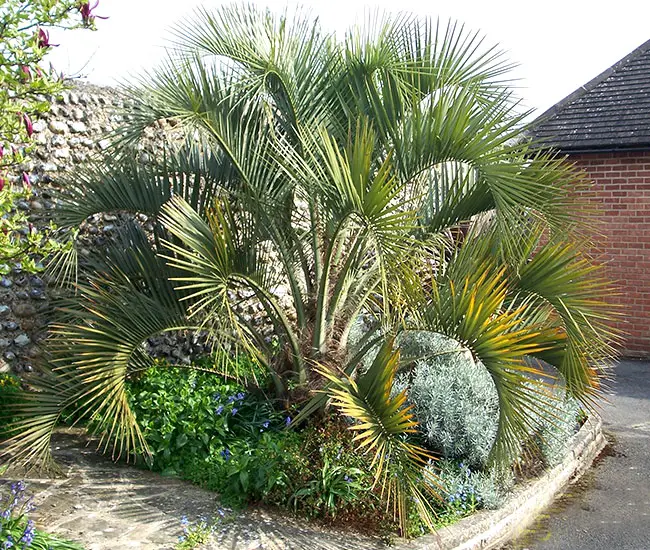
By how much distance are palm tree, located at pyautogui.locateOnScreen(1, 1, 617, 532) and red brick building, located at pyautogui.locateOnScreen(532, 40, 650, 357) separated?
6.19m

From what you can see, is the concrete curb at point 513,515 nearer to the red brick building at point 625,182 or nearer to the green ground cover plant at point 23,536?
the green ground cover plant at point 23,536

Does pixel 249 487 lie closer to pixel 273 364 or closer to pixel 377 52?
pixel 273 364

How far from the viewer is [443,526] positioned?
4461 mm

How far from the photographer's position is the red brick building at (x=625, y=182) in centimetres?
1127

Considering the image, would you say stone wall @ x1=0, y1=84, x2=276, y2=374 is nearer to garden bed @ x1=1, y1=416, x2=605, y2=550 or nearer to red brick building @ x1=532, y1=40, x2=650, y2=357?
garden bed @ x1=1, y1=416, x2=605, y2=550

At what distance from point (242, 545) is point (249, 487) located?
61 cm

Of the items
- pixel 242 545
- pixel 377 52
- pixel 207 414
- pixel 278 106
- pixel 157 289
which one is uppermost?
pixel 377 52

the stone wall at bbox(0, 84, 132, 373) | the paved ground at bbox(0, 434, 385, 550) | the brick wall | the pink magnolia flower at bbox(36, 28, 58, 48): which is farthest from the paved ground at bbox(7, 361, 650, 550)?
the brick wall

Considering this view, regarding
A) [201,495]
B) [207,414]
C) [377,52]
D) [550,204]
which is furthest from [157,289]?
[550,204]

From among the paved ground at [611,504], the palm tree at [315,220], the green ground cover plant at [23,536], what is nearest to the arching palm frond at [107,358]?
the palm tree at [315,220]

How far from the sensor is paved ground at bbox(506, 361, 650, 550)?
468 cm

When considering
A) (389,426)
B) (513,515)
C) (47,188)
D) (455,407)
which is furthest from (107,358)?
(513,515)

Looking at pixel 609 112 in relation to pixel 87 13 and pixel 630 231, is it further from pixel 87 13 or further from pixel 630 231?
pixel 87 13

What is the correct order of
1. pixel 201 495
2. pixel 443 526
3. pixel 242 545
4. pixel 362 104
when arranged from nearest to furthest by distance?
1. pixel 242 545
2. pixel 443 526
3. pixel 201 495
4. pixel 362 104
